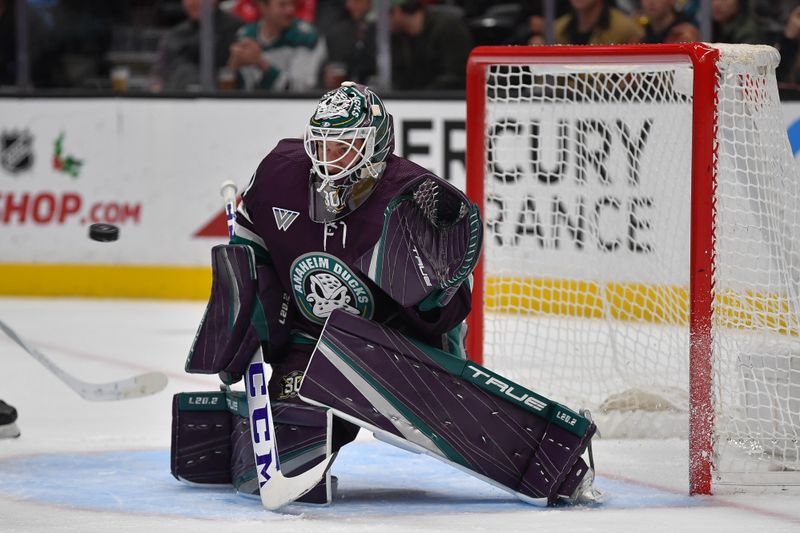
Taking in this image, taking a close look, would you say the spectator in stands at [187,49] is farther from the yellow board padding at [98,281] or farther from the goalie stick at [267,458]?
the goalie stick at [267,458]

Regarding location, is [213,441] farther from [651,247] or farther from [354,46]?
[354,46]

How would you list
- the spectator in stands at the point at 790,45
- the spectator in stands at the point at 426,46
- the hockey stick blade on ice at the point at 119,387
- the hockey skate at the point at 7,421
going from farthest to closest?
the spectator in stands at the point at 426,46 → the spectator in stands at the point at 790,45 → the hockey stick blade on ice at the point at 119,387 → the hockey skate at the point at 7,421

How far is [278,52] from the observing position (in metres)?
6.79

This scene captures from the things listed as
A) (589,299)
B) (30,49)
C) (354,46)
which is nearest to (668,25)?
(354,46)

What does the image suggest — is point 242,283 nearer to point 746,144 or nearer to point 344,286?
point 344,286

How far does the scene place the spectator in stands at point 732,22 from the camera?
6.07m

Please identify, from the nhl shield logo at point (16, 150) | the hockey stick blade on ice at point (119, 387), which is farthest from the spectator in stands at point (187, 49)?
the hockey stick blade on ice at point (119, 387)

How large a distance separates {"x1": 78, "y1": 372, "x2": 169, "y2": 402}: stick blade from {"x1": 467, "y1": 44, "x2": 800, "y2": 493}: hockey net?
0.84 m

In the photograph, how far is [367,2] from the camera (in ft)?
21.8

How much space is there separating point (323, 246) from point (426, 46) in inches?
145

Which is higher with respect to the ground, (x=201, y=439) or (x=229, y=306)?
(x=229, y=306)

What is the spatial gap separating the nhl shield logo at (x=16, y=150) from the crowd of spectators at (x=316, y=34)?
300 mm

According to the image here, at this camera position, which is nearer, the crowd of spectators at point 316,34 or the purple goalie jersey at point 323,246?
the purple goalie jersey at point 323,246

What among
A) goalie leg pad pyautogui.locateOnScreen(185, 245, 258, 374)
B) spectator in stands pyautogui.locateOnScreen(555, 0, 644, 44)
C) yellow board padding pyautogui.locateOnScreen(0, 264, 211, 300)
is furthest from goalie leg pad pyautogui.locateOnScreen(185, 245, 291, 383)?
yellow board padding pyautogui.locateOnScreen(0, 264, 211, 300)
